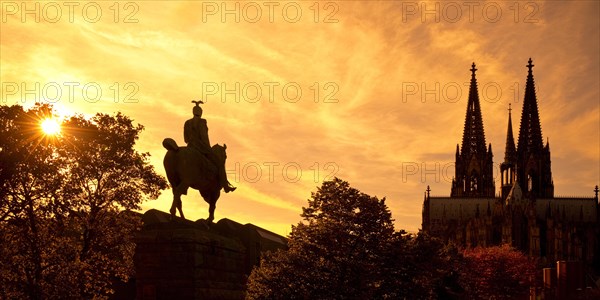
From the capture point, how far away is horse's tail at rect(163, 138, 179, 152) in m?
27.3

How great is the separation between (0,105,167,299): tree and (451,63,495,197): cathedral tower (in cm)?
14045

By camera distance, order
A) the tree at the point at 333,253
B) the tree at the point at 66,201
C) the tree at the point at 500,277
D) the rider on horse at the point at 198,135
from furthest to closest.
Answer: the tree at the point at 500,277 → the tree at the point at 333,253 → the tree at the point at 66,201 → the rider on horse at the point at 198,135

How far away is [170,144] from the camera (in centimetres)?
2730

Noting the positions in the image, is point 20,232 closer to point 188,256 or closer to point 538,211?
point 188,256

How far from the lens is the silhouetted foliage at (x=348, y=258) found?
4047cm

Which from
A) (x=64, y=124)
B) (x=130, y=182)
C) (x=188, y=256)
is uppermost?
(x=64, y=124)

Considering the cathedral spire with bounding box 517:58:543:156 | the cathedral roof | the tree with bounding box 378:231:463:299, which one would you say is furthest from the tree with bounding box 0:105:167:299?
the cathedral spire with bounding box 517:58:543:156

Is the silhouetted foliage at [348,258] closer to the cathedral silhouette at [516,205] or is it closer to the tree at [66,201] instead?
the tree at [66,201]

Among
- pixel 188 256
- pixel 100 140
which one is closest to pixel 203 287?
pixel 188 256

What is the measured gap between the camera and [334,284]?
40125 mm

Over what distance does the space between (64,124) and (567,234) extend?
4918 inches

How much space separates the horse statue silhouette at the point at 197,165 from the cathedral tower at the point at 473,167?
5908 inches

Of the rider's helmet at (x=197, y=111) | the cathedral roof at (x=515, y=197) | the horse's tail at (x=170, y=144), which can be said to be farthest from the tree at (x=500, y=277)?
the horse's tail at (x=170, y=144)

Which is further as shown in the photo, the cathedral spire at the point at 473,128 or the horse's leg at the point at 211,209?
the cathedral spire at the point at 473,128
